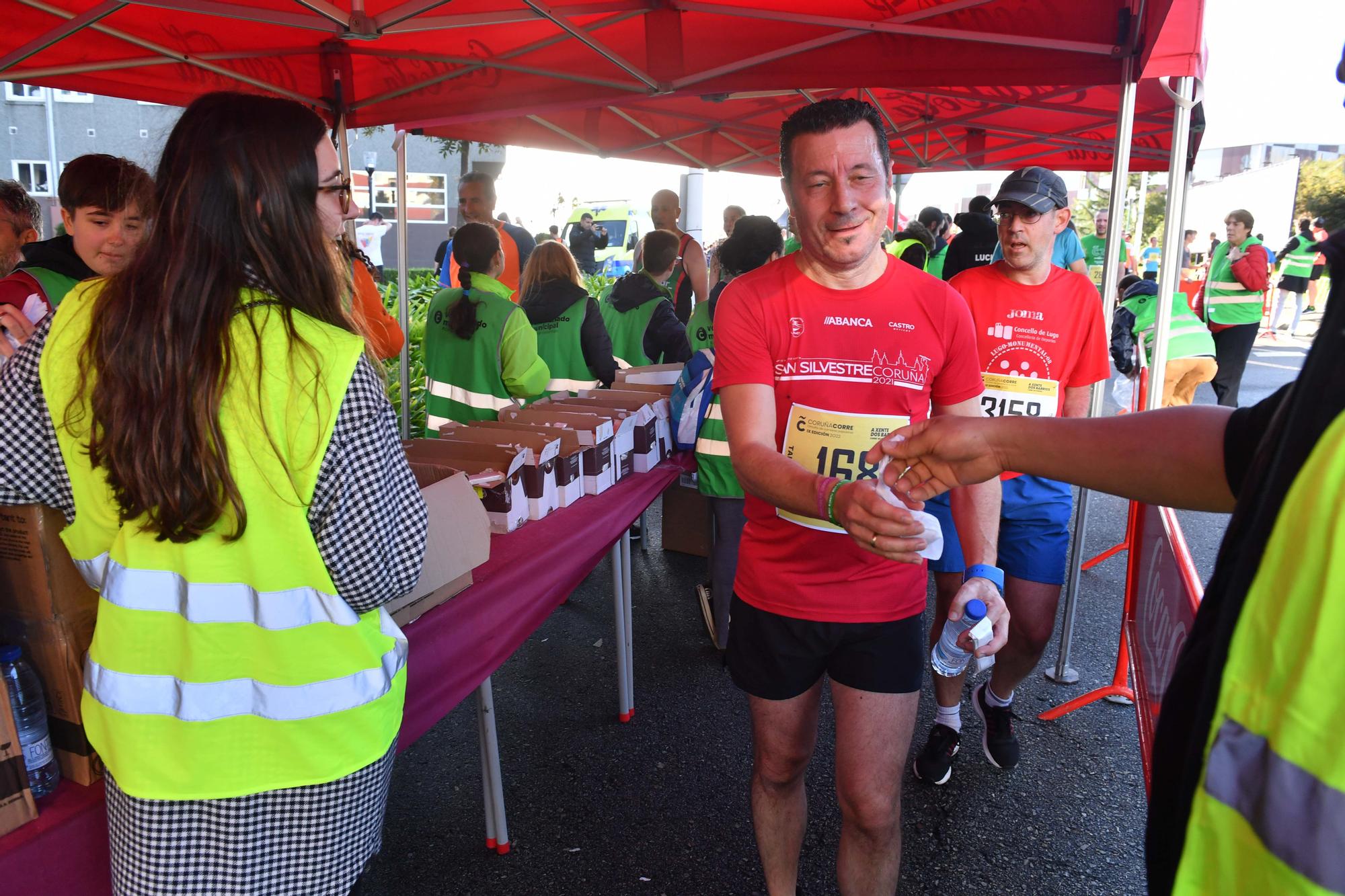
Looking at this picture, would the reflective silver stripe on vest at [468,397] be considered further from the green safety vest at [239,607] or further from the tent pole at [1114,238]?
the green safety vest at [239,607]

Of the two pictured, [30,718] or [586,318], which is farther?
[586,318]

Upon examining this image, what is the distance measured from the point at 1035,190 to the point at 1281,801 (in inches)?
107

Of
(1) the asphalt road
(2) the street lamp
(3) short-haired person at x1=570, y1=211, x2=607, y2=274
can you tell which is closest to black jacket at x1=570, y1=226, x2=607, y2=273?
(3) short-haired person at x1=570, y1=211, x2=607, y2=274

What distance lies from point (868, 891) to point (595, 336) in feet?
10.4

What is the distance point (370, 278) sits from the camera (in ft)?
14.4

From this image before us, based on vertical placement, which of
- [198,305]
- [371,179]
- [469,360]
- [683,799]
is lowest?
[683,799]

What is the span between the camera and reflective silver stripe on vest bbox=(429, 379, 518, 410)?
4.12 meters

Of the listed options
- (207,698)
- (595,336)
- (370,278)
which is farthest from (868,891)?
(370,278)

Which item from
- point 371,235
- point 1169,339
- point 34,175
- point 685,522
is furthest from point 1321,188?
point 34,175

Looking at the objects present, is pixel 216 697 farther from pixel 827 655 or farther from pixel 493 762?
pixel 493 762

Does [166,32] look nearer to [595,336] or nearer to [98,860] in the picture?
[595,336]

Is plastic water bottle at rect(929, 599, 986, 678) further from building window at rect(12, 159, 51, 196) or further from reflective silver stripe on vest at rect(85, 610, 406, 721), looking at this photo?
building window at rect(12, 159, 51, 196)

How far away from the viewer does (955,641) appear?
6.11 feet

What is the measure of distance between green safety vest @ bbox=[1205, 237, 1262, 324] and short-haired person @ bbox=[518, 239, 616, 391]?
23.2 ft
